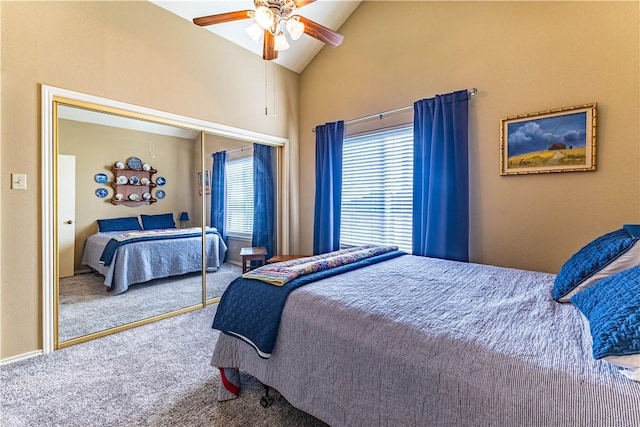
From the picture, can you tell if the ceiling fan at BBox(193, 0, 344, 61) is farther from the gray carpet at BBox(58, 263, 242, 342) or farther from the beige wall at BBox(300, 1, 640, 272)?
the gray carpet at BBox(58, 263, 242, 342)

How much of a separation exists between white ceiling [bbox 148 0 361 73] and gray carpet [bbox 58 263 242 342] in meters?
2.63

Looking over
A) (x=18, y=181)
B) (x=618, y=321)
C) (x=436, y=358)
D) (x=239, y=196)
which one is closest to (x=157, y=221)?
(x=239, y=196)

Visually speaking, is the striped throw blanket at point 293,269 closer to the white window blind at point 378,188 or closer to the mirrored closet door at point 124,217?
the white window blind at point 378,188

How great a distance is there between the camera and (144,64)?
2.72 metres

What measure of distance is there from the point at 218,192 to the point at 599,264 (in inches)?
130

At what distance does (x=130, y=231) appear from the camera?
9.37 ft

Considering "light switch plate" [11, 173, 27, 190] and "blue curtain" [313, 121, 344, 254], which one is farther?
"blue curtain" [313, 121, 344, 254]

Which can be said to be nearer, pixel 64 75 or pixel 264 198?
pixel 64 75

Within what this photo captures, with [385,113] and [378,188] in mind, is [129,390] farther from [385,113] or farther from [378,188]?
[385,113]

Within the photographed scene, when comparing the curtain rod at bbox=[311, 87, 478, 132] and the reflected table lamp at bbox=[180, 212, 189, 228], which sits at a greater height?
the curtain rod at bbox=[311, 87, 478, 132]

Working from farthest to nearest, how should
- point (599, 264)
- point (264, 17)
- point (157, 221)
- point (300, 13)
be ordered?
point (300, 13) → point (157, 221) → point (264, 17) → point (599, 264)

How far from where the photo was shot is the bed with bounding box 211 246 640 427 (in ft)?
2.75

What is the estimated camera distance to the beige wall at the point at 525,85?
2061mm

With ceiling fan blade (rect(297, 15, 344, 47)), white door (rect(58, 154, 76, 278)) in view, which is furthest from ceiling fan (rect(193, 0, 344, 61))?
white door (rect(58, 154, 76, 278))
